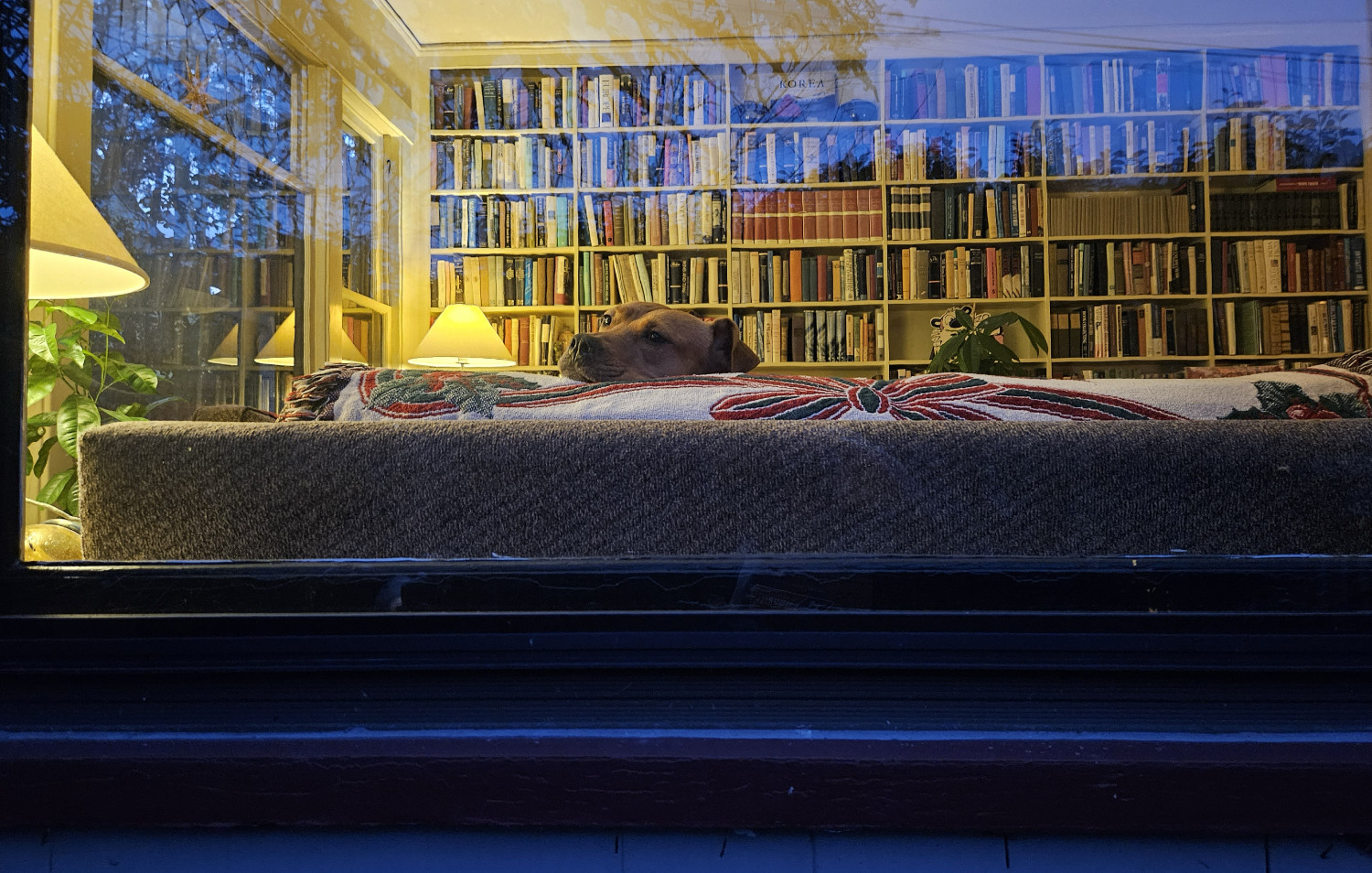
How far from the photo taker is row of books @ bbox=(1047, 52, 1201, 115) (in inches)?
51.8

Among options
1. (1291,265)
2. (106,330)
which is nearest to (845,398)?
(106,330)

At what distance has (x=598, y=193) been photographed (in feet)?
8.57

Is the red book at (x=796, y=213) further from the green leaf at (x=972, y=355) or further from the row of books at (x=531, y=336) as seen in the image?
the row of books at (x=531, y=336)

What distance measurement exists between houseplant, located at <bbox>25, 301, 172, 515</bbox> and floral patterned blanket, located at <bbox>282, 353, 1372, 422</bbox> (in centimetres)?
16

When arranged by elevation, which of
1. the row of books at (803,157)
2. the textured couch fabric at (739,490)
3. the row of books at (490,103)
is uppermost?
the row of books at (490,103)

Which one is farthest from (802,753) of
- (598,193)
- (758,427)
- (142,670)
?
(598,193)

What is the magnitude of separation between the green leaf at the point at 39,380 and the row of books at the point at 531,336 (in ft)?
7.11

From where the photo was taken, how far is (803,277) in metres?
2.50

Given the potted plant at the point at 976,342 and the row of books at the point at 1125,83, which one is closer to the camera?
the row of books at the point at 1125,83

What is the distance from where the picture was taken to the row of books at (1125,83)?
1314mm

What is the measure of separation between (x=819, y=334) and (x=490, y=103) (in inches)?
54.5

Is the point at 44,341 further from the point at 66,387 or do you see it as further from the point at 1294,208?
the point at 1294,208

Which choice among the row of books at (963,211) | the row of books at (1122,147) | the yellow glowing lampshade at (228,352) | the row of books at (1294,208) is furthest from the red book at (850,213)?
the yellow glowing lampshade at (228,352)

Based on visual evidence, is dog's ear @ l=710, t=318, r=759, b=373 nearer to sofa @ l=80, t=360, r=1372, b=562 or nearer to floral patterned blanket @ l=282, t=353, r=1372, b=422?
floral patterned blanket @ l=282, t=353, r=1372, b=422
